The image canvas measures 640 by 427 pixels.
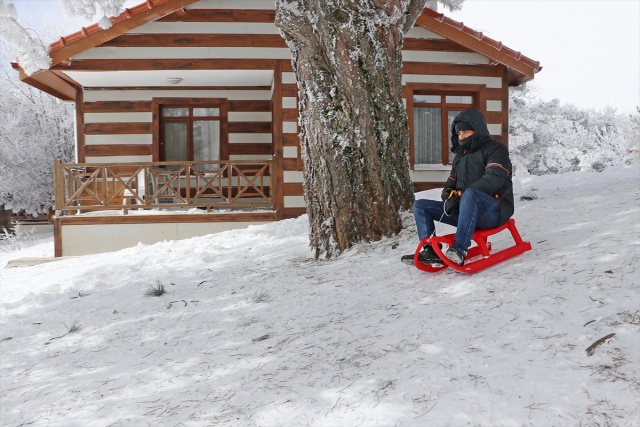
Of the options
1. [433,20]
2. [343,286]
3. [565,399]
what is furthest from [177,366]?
[433,20]

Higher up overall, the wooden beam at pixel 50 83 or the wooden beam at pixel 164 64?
the wooden beam at pixel 164 64

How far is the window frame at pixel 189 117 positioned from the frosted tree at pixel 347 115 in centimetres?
702

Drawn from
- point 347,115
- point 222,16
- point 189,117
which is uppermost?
point 222,16

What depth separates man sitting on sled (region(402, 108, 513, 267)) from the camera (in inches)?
159

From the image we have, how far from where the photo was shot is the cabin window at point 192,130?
12453mm

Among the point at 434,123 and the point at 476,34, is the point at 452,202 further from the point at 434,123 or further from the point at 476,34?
the point at 434,123

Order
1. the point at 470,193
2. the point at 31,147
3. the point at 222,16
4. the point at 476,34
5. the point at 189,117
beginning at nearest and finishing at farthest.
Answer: the point at 470,193 < the point at 222,16 < the point at 476,34 < the point at 189,117 < the point at 31,147

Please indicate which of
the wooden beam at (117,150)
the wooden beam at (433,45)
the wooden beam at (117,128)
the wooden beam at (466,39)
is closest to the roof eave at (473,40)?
the wooden beam at (466,39)

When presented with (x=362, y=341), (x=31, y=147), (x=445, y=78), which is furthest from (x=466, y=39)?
(x=31, y=147)

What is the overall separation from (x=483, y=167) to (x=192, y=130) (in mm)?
9477

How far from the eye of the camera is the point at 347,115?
5520 mm

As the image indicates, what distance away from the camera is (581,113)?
4306cm

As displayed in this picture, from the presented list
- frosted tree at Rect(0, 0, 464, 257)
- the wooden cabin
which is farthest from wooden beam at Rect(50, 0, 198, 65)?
frosted tree at Rect(0, 0, 464, 257)

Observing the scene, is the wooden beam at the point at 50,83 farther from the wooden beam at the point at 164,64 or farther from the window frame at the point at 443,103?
the window frame at the point at 443,103
